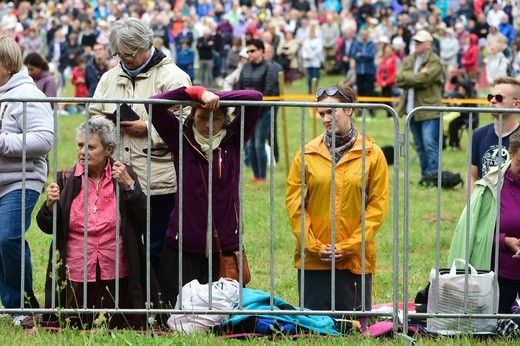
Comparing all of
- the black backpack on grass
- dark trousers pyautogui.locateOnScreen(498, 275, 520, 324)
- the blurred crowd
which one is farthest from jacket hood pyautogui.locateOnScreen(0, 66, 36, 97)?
the blurred crowd

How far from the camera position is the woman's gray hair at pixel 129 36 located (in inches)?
296

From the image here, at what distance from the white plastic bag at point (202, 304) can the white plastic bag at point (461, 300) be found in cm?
124

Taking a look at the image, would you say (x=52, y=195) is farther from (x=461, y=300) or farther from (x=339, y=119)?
(x=461, y=300)

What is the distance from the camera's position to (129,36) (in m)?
7.50

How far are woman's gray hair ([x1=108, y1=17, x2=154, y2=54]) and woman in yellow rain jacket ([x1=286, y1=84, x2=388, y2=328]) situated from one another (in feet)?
4.25

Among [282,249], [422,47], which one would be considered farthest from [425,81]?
[282,249]

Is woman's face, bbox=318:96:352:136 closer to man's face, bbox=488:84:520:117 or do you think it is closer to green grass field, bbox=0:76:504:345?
green grass field, bbox=0:76:504:345

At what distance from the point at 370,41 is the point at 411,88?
641 inches

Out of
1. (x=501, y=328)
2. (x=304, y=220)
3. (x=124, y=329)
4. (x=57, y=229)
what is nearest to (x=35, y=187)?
(x=57, y=229)

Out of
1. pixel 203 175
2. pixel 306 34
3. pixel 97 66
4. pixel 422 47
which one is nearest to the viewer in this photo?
pixel 203 175

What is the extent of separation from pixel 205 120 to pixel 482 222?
6.05 feet

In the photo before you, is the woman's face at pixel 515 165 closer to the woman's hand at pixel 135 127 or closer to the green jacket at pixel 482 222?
the green jacket at pixel 482 222

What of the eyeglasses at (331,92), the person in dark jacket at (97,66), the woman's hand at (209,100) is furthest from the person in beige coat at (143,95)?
the person in dark jacket at (97,66)

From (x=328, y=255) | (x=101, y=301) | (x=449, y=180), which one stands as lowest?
(x=101, y=301)
